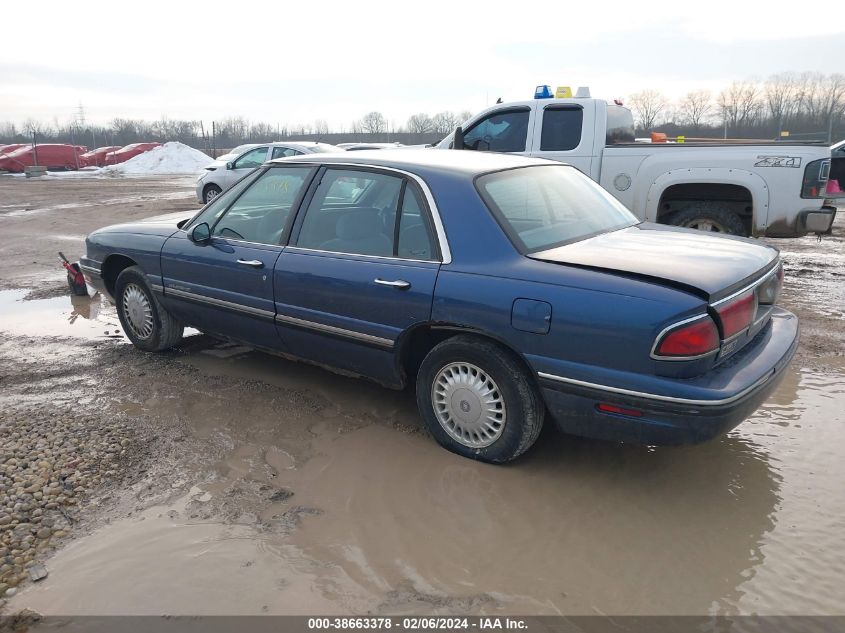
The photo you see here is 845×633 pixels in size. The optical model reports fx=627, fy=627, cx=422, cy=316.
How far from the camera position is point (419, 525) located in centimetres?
287

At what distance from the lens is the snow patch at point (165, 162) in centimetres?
3928

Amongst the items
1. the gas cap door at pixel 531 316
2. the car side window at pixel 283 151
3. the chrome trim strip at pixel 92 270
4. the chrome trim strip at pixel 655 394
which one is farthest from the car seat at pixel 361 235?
the car side window at pixel 283 151

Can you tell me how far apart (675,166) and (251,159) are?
10335 mm

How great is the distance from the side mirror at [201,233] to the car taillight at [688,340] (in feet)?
10.2

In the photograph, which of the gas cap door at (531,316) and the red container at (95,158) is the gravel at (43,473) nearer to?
the gas cap door at (531,316)

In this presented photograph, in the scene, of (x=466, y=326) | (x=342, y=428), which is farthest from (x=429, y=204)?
(x=342, y=428)

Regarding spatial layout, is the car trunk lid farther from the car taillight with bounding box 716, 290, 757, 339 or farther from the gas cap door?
the gas cap door

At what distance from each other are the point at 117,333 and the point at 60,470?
2.71 metres

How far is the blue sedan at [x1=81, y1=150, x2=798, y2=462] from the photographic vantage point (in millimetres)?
2756

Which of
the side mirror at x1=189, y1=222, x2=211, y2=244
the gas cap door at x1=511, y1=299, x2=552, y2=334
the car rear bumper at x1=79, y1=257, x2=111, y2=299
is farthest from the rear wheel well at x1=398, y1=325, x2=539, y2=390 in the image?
the car rear bumper at x1=79, y1=257, x2=111, y2=299

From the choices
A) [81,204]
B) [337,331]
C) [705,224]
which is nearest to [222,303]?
[337,331]

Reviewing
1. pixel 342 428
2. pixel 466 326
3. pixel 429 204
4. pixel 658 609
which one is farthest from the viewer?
pixel 342 428

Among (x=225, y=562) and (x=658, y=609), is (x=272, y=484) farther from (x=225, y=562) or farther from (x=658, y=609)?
(x=658, y=609)

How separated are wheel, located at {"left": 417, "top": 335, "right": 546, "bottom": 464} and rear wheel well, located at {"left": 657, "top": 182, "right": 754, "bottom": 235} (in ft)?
16.0
